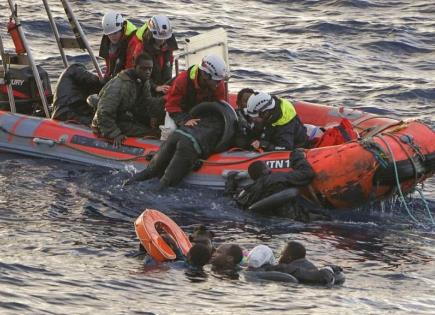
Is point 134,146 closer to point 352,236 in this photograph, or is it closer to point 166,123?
point 166,123

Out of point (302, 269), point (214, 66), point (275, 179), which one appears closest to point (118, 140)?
point (214, 66)

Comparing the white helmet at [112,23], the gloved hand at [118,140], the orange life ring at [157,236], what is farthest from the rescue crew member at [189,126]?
the orange life ring at [157,236]

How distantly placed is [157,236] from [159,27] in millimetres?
4337

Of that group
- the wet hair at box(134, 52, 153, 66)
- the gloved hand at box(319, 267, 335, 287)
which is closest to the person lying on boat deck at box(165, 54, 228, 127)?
the wet hair at box(134, 52, 153, 66)

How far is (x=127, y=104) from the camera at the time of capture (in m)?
14.1

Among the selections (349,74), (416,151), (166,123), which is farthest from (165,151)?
(349,74)

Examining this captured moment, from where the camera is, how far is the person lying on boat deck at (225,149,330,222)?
41.4ft

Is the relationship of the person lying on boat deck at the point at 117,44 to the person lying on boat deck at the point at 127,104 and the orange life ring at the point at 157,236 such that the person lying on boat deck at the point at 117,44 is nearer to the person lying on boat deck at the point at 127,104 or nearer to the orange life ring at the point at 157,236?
the person lying on boat deck at the point at 127,104

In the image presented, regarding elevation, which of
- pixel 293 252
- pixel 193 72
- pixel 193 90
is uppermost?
pixel 193 72

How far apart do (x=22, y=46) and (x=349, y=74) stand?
7124mm

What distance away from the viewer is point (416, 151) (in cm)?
1282

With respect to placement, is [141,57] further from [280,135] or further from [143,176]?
[280,135]

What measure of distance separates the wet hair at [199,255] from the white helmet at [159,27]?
463 centimetres

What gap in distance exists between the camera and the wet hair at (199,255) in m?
10.2
